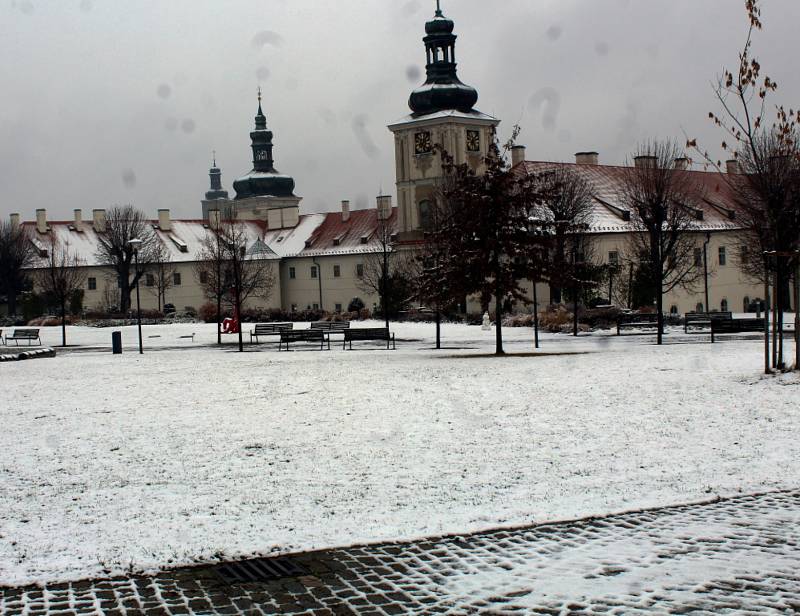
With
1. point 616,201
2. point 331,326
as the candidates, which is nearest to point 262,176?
point 616,201

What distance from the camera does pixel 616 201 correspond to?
71750 millimetres

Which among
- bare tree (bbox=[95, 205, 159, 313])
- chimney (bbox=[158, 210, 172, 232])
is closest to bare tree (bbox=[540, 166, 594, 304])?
bare tree (bbox=[95, 205, 159, 313])

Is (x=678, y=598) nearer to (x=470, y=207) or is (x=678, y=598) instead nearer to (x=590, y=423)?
(x=590, y=423)

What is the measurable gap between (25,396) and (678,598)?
48.2ft

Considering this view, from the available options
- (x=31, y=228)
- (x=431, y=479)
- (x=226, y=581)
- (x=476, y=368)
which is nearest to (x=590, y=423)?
(x=431, y=479)

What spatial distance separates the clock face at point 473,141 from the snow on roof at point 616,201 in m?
6.18

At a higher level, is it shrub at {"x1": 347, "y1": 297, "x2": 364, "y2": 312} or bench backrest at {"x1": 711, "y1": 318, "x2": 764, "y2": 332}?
shrub at {"x1": 347, "y1": 297, "x2": 364, "y2": 312}

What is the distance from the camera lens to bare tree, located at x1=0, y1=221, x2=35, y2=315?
2943 inches

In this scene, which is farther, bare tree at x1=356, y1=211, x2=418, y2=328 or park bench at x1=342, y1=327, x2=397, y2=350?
bare tree at x1=356, y1=211, x2=418, y2=328

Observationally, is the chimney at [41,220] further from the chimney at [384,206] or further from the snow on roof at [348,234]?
the chimney at [384,206]

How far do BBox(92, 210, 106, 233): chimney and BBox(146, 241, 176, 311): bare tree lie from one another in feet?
17.8

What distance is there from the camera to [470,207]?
2848cm

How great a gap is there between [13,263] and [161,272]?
10.8 metres

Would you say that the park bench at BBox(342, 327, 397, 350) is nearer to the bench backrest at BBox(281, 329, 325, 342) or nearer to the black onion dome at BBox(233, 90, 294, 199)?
the bench backrest at BBox(281, 329, 325, 342)
